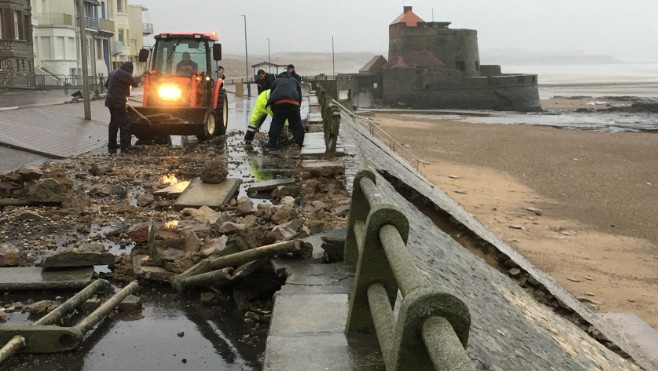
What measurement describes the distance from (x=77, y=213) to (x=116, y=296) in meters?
3.32

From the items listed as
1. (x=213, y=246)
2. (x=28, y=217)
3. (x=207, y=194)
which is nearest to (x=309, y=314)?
(x=213, y=246)

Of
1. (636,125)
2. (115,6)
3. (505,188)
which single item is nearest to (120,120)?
(505,188)

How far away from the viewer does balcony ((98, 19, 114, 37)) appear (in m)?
64.1

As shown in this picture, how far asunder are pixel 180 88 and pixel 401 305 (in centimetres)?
1358

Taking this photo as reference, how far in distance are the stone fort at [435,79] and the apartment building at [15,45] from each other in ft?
84.3

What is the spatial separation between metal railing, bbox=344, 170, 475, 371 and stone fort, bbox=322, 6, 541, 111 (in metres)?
58.8

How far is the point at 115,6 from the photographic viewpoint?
240 ft

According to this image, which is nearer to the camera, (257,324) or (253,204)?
(257,324)

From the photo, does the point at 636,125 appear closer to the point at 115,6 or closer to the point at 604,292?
the point at 604,292

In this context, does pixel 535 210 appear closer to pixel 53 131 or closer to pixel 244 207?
pixel 244 207

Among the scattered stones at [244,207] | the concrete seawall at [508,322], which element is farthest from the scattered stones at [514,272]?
the scattered stones at [244,207]

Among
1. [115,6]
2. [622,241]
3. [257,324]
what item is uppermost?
[115,6]

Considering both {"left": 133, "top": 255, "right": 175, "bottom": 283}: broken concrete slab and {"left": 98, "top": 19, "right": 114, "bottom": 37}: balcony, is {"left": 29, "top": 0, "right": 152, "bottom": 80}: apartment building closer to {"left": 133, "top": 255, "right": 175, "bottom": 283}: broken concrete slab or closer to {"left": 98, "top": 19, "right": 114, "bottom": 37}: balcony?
{"left": 98, "top": 19, "right": 114, "bottom": 37}: balcony

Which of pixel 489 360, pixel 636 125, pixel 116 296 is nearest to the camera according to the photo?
pixel 489 360
